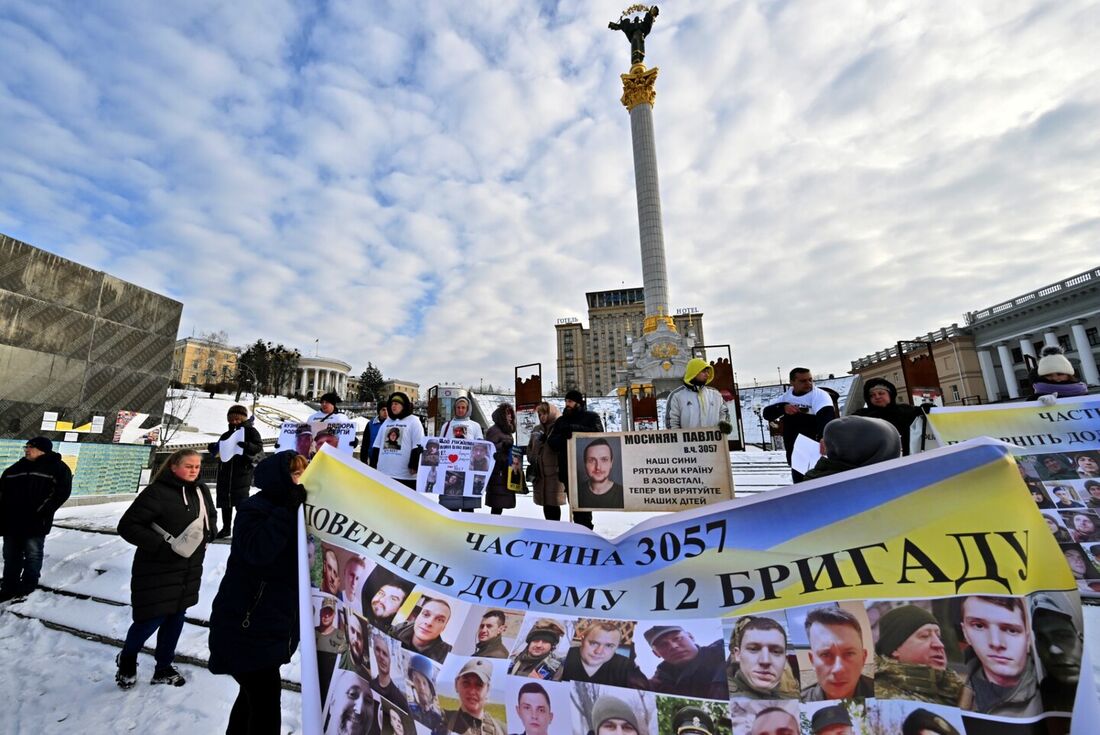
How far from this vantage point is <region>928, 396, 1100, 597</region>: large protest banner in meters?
4.07

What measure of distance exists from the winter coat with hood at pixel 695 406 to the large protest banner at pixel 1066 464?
2360 millimetres

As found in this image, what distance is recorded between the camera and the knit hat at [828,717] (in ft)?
4.80

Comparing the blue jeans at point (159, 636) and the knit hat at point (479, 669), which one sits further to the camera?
the blue jeans at point (159, 636)

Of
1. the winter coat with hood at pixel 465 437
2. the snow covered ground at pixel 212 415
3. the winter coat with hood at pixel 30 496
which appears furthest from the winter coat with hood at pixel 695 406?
the snow covered ground at pixel 212 415

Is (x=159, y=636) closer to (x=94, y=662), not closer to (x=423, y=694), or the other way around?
(x=94, y=662)

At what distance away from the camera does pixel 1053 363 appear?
4.81m

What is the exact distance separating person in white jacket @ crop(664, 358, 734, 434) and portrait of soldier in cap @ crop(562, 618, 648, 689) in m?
3.77

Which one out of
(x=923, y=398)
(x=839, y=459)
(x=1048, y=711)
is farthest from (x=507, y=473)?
(x=923, y=398)

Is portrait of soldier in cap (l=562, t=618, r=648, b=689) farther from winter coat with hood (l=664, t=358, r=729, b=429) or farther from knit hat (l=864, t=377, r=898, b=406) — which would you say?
knit hat (l=864, t=377, r=898, b=406)

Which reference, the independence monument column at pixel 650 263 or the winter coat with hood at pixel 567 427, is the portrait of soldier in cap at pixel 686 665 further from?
the independence monument column at pixel 650 263

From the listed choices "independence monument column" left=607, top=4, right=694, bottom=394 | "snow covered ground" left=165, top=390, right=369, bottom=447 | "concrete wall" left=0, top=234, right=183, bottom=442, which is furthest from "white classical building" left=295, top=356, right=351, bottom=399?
"concrete wall" left=0, top=234, right=183, bottom=442

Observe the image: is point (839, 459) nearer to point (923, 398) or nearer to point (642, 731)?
point (642, 731)

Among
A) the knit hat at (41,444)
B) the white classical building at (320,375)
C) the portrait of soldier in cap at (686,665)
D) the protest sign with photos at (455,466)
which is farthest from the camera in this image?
the white classical building at (320,375)

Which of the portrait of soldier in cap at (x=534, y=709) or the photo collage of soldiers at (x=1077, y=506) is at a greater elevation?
the photo collage of soldiers at (x=1077, y=506)
